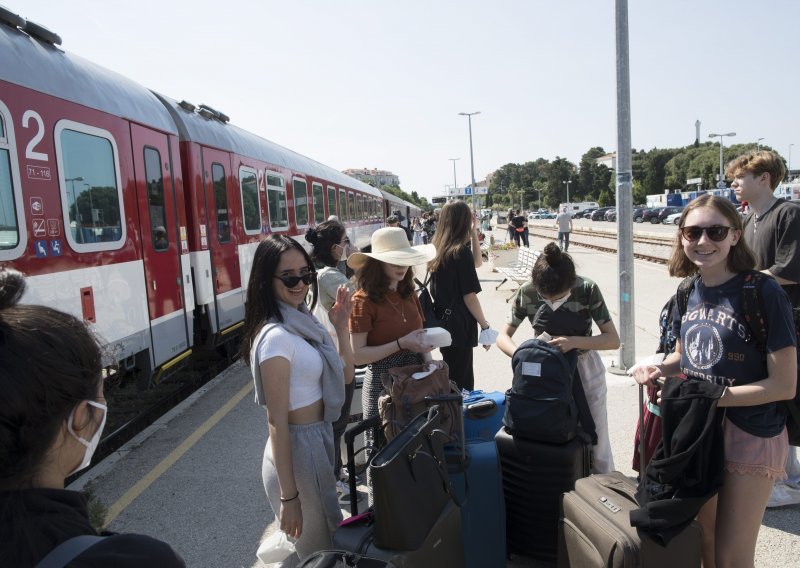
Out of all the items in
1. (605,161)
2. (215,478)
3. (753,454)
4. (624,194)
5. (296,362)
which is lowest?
(215,478)

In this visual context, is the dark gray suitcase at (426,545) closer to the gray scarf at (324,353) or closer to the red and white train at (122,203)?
the gray scarf at (324,353)

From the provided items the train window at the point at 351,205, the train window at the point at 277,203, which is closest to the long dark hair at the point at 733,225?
the train window at the point at 277,203

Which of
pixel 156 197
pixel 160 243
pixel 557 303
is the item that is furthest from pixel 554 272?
pixel 156 197

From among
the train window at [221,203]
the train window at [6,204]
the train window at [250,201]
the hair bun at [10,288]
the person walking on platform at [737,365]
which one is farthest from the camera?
the train window at [250,201]

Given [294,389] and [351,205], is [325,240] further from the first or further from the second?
[351,205]

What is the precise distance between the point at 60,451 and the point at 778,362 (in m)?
2.26

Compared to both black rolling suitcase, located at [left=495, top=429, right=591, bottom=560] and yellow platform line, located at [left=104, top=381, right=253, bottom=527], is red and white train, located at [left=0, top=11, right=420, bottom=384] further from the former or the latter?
black rolling suitcase, located at [left=495, top=429, right=591, bottom=560]

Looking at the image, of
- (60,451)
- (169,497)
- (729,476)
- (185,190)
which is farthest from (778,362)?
(185,190)

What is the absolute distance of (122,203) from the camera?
17.4ft

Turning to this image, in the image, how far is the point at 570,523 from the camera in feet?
8.45

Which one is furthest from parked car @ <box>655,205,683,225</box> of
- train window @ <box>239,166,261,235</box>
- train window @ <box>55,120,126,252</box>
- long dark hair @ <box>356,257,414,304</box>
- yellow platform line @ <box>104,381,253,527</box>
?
long dark hair @ <box>356,257,414,304</box>

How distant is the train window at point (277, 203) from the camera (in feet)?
32.0

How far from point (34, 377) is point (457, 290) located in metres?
3.31

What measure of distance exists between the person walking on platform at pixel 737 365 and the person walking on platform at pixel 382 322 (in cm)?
139
